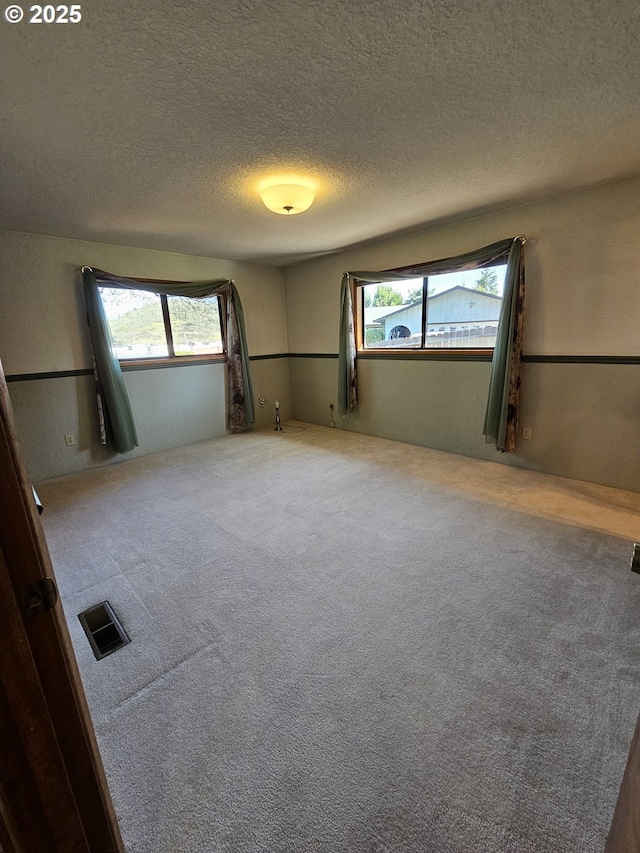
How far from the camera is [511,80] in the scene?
1.45 meters

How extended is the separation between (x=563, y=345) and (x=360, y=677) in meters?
2.91

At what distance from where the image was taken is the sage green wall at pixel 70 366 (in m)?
3.12

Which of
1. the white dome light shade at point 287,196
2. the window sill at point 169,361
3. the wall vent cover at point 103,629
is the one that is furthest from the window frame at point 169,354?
the wall vent cover at point 103,629

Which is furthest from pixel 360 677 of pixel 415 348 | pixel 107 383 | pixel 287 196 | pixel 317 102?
pixel 107 383

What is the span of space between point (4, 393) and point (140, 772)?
121 centimetres

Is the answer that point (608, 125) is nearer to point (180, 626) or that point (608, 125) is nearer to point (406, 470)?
point (406, 470)

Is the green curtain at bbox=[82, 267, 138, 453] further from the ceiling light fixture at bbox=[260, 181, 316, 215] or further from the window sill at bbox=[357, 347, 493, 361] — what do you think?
the window sill at bbox=[357, 347, 493, 361]

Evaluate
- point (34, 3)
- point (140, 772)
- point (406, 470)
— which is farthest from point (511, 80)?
point (140, 772)

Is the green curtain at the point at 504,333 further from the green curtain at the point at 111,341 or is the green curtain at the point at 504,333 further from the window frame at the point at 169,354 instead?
the window frame at the point at 169,354

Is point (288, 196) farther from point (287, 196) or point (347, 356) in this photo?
point (347, 356)

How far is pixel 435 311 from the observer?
143 inches

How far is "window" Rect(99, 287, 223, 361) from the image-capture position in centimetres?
371

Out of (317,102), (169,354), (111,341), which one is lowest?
(169,354)

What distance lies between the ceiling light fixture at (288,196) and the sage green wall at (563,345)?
66.2 inches
